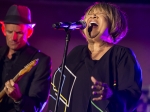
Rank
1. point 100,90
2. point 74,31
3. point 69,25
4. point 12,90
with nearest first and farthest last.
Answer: point 100,90
point 69,25
point 12,90
point 74,31

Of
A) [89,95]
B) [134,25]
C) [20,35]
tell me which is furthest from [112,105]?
[134,25]

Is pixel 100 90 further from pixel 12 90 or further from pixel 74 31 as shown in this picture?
pixel 74 31

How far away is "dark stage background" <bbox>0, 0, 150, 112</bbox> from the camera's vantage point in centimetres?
407

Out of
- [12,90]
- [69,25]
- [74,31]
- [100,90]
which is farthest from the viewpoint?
[74,31]

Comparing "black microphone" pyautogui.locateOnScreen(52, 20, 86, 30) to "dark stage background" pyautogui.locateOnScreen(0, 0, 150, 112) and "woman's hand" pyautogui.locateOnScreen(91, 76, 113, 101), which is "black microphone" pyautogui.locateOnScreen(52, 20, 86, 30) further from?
"dark stage background" pyautogui.locateOnScreen(0, 0, 150, 112)

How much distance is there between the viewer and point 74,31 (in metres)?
4.28

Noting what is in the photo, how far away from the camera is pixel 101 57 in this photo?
2.35 m

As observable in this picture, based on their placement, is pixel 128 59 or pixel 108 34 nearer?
pixel 128 59

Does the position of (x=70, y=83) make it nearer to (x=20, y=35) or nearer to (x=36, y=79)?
(x=36, y=79)

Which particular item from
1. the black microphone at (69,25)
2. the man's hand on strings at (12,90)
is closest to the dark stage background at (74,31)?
the man's hand on strings at (12,90)

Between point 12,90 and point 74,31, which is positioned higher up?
point 74,31

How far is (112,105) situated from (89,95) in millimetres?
215

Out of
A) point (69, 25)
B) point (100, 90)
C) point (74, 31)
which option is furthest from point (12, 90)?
point (74, 31)

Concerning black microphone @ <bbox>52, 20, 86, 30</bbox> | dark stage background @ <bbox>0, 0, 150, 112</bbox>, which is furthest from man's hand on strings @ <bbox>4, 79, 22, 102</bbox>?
dark stage background @ <bbox>0, 0, 150, 112</bbox>
